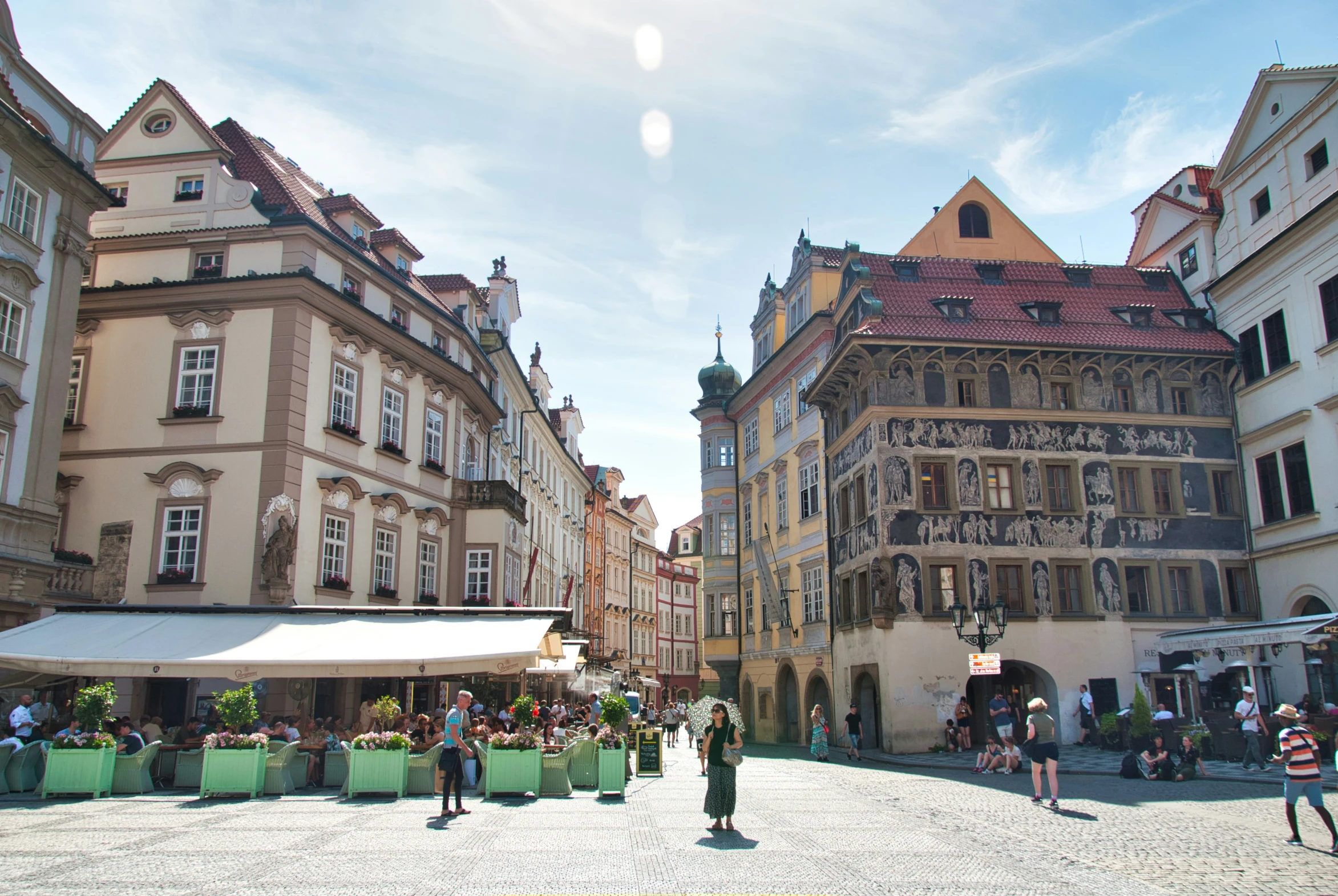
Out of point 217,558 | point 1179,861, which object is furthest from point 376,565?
point 1179,861

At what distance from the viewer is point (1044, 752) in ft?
53.1

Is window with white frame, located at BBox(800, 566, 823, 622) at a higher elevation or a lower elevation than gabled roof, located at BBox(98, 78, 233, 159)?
lower

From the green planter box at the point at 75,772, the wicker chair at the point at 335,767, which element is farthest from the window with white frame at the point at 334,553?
the green planter box at the point at 75,772

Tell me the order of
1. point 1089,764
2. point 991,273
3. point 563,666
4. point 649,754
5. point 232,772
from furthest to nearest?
1. point 991,273
2. point 563,666
3. point 1089,764
4. point 649,754
5. point 232,772

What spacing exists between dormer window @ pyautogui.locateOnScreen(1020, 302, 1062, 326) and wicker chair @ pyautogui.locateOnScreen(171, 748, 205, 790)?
89.7ft

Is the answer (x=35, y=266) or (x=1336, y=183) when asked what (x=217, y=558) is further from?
(x=1336, y=183)

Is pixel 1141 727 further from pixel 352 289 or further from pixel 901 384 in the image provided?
pixel 352 289

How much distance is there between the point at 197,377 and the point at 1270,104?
32554 millimetres

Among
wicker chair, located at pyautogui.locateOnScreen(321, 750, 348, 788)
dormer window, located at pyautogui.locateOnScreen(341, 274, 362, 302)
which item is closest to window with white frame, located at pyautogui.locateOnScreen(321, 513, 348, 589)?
dormer window, located at pyautogui.locateOnScreen(341, 274, 362, 302)

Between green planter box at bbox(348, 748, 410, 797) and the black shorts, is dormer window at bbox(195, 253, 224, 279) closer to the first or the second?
green planter box at bbox(348, 748, 410, 797)

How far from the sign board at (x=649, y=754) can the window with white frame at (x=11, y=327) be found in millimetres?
16308

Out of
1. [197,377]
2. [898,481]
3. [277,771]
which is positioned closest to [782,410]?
[898,481]

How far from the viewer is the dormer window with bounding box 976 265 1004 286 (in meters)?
35.8

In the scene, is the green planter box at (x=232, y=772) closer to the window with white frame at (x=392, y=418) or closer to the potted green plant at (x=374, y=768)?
the potted green plant at (x=374, y=768)
